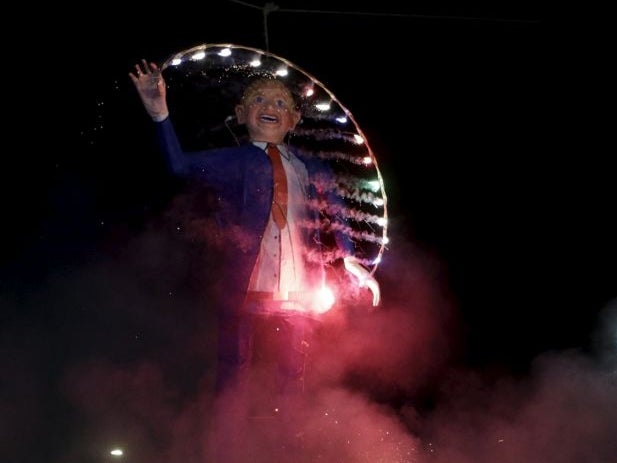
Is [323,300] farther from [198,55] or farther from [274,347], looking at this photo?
[198,55]

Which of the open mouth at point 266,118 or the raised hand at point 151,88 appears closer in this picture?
the raised hand at point 151,88

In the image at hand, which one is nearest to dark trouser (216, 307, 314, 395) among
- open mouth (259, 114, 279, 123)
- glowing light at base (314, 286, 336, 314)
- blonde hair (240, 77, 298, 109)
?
glowing light at base (314, 286, 336, 314)

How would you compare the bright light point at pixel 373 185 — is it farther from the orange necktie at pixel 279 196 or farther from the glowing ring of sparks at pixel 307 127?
the orange necktie at pixel 279 196

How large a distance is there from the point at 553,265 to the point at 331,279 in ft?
6.75

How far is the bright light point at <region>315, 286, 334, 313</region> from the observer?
3906 millimetres

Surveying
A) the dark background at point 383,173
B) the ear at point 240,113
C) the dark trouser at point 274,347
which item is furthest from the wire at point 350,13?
the dark trouser at point 274,347

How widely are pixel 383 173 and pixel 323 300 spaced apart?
1649 millimetres

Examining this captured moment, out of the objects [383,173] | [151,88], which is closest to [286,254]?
[151,88]

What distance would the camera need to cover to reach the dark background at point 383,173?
4238 millimetres

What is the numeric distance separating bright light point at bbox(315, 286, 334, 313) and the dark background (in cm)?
93

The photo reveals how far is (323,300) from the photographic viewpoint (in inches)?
154

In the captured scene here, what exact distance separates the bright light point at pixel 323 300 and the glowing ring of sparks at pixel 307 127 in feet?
0.95

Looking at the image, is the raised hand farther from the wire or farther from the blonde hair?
the wire

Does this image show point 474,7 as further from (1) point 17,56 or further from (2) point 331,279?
(1) point 17,56
